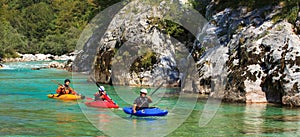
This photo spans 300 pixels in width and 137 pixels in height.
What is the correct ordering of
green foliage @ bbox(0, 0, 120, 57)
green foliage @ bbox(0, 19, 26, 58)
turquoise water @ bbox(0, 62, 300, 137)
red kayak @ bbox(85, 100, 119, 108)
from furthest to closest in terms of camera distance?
green foliage @ bbox(0, 0, 120, 57) → green foliage @ bbox(0, 19, 26, 58) → red kayak @ bbox(85, 100, 119, 108) → turquoise water @ bbox(0, 62, 300, 137)

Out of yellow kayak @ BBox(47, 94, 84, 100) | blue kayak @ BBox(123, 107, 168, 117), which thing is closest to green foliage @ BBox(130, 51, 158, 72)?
yellow kayak @ BBox(47, 94, 84, 100)

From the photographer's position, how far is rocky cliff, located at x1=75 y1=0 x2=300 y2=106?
20.1 metres

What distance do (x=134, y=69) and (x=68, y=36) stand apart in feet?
160

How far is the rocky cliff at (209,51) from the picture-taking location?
793 inches

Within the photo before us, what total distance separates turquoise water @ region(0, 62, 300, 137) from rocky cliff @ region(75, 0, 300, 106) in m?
1.16

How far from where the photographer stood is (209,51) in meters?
24.1

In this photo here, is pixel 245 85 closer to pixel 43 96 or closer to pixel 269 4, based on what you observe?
pixel 269 4

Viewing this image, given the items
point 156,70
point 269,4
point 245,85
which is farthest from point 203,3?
point 245,85

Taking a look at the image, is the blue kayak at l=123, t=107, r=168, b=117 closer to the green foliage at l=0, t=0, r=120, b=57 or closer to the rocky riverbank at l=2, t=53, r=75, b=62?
the rocky riverbank at l=2, t=53, r=75, b=62

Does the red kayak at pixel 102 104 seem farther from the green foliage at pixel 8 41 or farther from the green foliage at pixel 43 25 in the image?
the green foliage at pixel 43 25

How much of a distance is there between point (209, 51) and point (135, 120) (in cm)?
880

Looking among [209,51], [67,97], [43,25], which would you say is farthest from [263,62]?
[43,25]

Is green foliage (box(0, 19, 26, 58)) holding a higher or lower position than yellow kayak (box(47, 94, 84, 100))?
higher

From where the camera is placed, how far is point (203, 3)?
1210 inches
